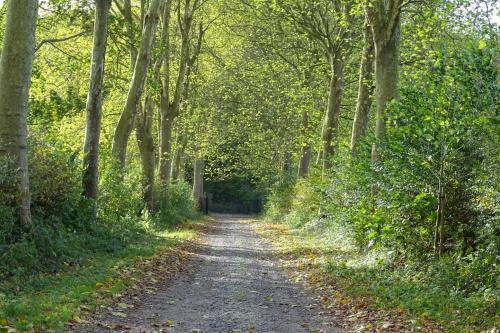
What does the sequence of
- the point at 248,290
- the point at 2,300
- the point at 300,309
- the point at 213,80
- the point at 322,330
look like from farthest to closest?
the point at 213,80, the point at 248,290, the point at 300,309, the point at 322,330, the point at 2,300

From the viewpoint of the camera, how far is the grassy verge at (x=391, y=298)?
298 inches

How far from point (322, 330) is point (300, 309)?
148cm

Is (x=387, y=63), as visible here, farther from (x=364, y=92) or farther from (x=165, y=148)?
(x=165, y=148)

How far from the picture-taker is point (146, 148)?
22844 mm

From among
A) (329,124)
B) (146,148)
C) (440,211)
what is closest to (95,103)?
(146,148)

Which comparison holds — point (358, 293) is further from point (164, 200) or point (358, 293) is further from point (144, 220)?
point (164, 200)

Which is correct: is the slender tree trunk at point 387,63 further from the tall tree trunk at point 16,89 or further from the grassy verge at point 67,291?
the tall tree trunk at point 16,89

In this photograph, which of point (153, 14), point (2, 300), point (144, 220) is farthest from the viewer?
point (144, 220)

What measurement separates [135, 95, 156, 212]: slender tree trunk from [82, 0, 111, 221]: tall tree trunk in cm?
784

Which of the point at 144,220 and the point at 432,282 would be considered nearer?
the point at 432,282

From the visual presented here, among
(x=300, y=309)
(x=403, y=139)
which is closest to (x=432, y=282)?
(x=300, y=309)

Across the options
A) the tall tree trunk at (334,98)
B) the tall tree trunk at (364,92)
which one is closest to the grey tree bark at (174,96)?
the tall tree trunk at (334,98)

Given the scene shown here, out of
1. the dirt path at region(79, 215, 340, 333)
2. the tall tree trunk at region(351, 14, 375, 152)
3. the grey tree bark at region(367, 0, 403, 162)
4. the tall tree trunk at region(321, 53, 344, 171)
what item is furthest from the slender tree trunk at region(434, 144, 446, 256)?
the tall tree trunk at region(321, 53, 344, 171)

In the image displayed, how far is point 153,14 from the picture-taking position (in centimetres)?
1750
